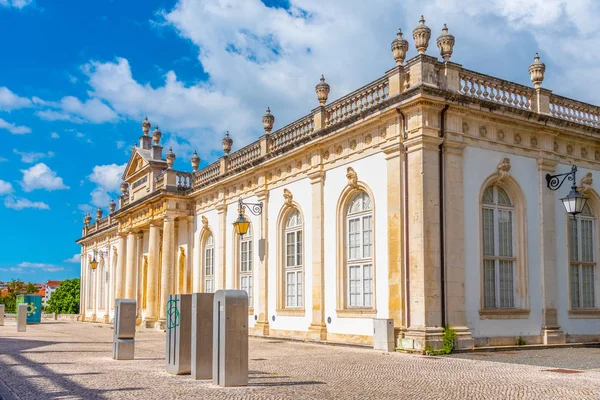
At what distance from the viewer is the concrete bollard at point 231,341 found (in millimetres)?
9375

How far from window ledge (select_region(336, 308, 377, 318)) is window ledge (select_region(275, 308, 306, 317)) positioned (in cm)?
212

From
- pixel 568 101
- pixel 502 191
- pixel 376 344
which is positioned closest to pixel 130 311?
pixel 376 344

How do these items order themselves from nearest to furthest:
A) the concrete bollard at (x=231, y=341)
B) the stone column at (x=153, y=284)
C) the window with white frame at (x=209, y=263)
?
the concrete bollard at (x=231, y=341) < the window with white frame at (x=209, y=263) < the stone column at (x=153, y=284)

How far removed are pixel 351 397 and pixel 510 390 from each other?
232 centimetres

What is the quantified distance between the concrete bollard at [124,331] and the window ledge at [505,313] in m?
7.75

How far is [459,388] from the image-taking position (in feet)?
30.6

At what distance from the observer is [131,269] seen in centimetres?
3278

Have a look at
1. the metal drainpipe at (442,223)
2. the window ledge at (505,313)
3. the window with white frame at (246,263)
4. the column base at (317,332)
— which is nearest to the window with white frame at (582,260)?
the window ledge at (505,313)

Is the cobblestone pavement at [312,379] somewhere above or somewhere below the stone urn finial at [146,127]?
below

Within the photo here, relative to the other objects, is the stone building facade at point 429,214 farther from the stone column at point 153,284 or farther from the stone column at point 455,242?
the stone column at point 153,284

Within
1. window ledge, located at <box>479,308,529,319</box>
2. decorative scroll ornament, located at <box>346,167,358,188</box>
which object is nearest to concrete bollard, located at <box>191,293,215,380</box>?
window ledge, located at <box>479,308,529,319</box>

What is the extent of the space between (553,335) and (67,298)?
155 ft

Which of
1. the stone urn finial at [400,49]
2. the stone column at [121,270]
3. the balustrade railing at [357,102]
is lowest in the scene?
the stone column at [121,270]

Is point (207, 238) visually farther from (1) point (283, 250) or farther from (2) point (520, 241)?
(2) point (520, 241)
